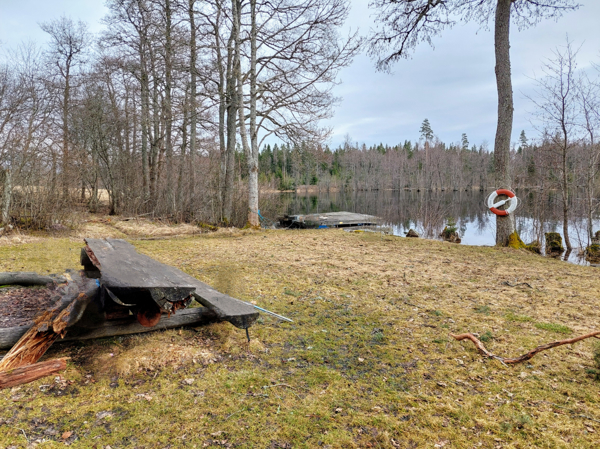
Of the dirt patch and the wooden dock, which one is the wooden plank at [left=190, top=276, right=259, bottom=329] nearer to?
the dirt patch

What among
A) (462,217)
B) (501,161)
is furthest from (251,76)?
(462,217)

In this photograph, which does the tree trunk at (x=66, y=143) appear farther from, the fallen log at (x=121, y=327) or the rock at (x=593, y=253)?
the rock at (x=593, y=253)

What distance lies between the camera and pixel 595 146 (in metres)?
9.86

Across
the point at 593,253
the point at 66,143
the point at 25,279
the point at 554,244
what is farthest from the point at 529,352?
the point at 66,143

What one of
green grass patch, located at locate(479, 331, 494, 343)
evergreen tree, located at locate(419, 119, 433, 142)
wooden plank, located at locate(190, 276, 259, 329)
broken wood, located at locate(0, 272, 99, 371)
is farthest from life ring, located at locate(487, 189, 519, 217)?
evergreen tree, located at locate(419, 119, 433, 142)

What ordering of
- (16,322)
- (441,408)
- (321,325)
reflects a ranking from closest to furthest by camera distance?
(441,408) < (16,322) < (321,325)

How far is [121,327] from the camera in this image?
313 cm

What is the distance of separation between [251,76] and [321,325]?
963 cm

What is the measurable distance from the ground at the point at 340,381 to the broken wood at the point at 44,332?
0.21 metres

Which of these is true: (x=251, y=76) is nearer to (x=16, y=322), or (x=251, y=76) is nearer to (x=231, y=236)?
(x=231, y=236)

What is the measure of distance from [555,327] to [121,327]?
168 inches

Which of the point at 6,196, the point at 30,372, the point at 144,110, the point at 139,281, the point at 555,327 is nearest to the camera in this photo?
the point at 30,372

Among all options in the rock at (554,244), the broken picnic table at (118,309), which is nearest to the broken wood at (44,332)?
the broken picnic table at (118,309)

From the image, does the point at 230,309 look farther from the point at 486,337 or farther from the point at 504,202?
the point at 504,202
